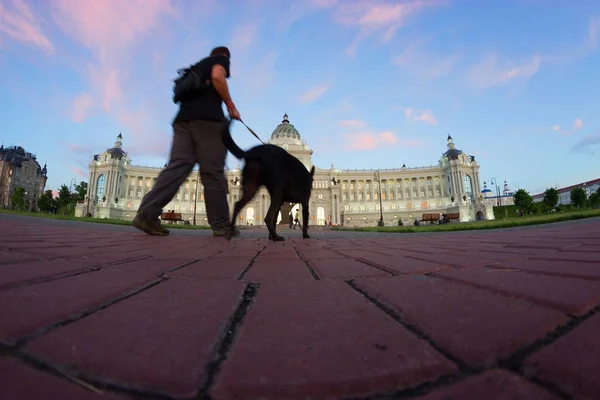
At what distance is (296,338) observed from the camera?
1.77 ft

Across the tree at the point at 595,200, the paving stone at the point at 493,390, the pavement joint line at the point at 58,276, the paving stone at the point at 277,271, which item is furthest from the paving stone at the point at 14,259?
the tree at the point at 595,200

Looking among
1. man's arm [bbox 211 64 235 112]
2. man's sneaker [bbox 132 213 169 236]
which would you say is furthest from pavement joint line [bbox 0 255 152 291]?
man's arm [bbox 211 64 235 112]

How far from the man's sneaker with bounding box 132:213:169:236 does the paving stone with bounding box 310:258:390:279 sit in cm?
274

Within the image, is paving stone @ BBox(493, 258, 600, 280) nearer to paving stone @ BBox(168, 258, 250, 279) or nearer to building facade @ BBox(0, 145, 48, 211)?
paving stone @ BBox(168, 258, 250, 279)

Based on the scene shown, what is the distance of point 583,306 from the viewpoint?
676 mm

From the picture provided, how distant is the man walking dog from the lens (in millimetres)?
3473

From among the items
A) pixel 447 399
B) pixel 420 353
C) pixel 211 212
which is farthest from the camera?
pixel 211 212

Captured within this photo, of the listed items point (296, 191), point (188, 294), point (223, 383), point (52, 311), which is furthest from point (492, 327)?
point (296, 191)

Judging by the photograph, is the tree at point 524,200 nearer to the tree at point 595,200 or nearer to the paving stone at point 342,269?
the tree at point 595,200

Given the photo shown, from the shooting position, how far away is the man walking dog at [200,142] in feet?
11.4

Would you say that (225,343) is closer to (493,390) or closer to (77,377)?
(77,377)

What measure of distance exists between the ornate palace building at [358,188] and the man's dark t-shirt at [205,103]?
48260 mm

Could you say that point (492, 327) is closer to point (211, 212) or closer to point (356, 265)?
point (356, 265)

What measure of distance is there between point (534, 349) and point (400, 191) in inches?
2628
